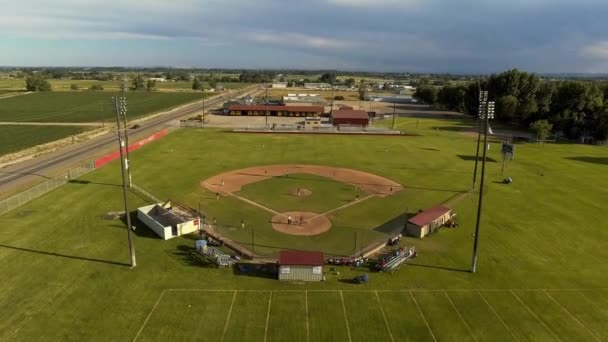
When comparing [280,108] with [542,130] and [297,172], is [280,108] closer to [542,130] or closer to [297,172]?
[297,172]

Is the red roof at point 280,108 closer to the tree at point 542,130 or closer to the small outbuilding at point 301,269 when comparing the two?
the tree at point 542,130

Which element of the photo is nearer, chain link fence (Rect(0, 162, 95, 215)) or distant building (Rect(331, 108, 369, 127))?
chain link fence (Rect(0, 162, 95, 215))

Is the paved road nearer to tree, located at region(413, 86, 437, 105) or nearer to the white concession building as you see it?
the white concession building

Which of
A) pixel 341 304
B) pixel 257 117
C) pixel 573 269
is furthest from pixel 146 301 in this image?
pixel 257 117

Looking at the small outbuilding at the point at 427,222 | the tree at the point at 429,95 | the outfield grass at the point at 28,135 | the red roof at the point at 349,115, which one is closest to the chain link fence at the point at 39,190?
the outfield grass at the point at 28,135

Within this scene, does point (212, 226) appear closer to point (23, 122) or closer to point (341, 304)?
point (341, 304)

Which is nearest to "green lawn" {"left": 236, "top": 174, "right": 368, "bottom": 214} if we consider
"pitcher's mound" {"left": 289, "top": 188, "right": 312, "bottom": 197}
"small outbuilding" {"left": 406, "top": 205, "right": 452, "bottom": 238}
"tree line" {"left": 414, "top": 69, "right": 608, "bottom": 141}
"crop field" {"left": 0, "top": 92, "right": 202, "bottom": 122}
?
"pitcher's mound" {"left": 289, "top": 188, "right": 312, "bottom": 197}
